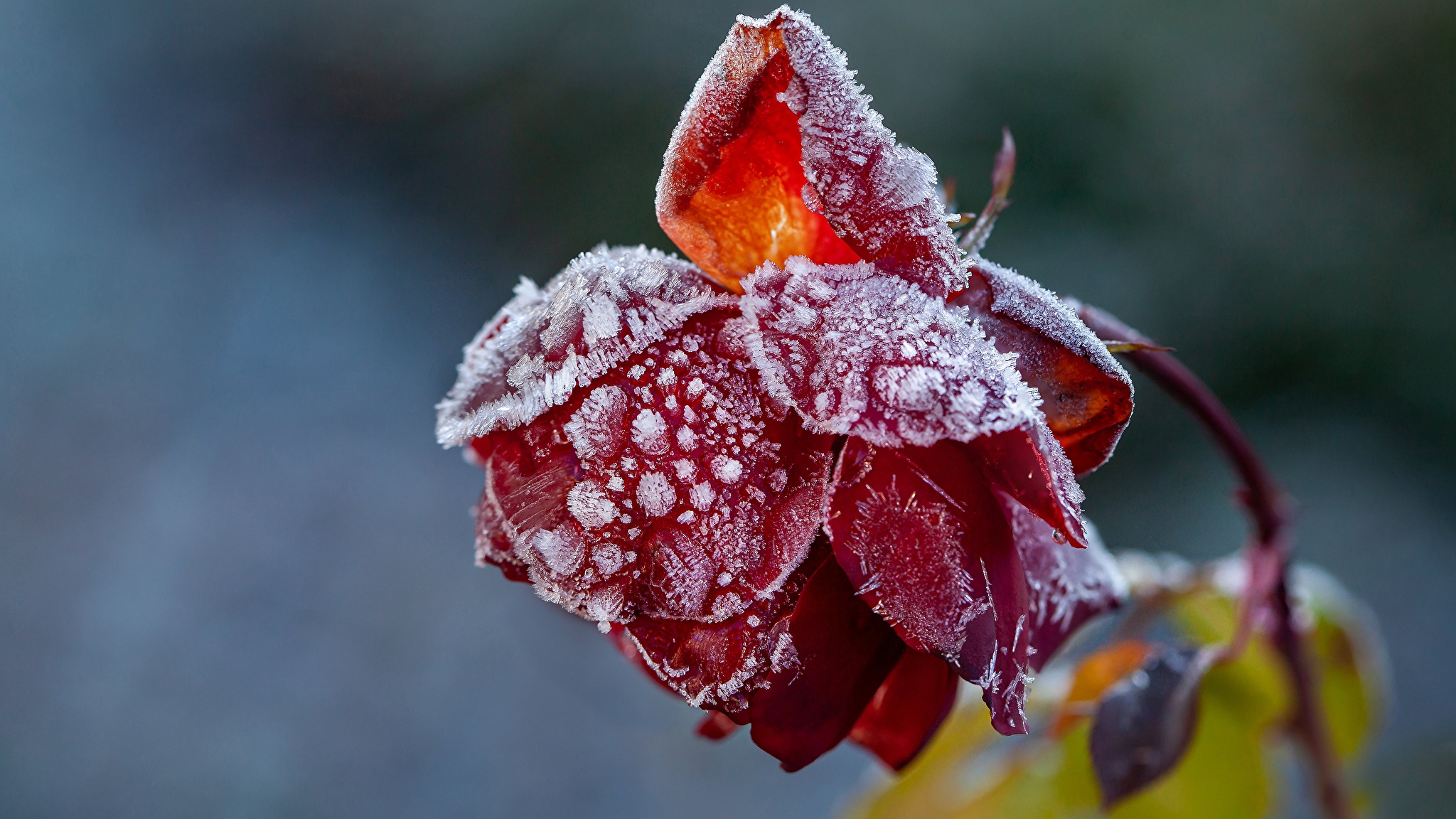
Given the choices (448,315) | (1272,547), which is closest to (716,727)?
(1272,547)

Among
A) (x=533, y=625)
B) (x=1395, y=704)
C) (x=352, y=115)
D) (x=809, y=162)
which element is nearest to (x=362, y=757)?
(x=533, y=625)

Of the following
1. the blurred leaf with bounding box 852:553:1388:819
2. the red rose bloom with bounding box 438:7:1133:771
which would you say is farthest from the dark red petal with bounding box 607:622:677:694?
the blurred leaf with bounding box 852:553:1388:819

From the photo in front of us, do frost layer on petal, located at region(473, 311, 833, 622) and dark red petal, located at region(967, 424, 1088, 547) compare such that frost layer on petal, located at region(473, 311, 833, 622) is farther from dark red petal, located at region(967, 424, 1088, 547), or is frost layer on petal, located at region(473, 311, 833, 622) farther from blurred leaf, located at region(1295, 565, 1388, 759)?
blurred leaf, located at region(1295, 565, 1388, 759)

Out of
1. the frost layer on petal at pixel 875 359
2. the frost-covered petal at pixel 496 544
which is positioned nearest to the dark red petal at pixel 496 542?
the frost-covered petal at pixel 496 544

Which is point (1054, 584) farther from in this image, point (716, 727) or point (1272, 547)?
point (1272, 547)

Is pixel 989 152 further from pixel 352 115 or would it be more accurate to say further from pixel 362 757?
pixel 362 757

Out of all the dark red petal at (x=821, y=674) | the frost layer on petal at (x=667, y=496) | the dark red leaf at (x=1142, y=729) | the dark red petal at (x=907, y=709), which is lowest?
the dark red leaf at (x=1142, y=729)

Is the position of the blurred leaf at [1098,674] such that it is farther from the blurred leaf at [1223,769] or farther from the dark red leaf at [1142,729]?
the dark red leaf at [1142,729]
